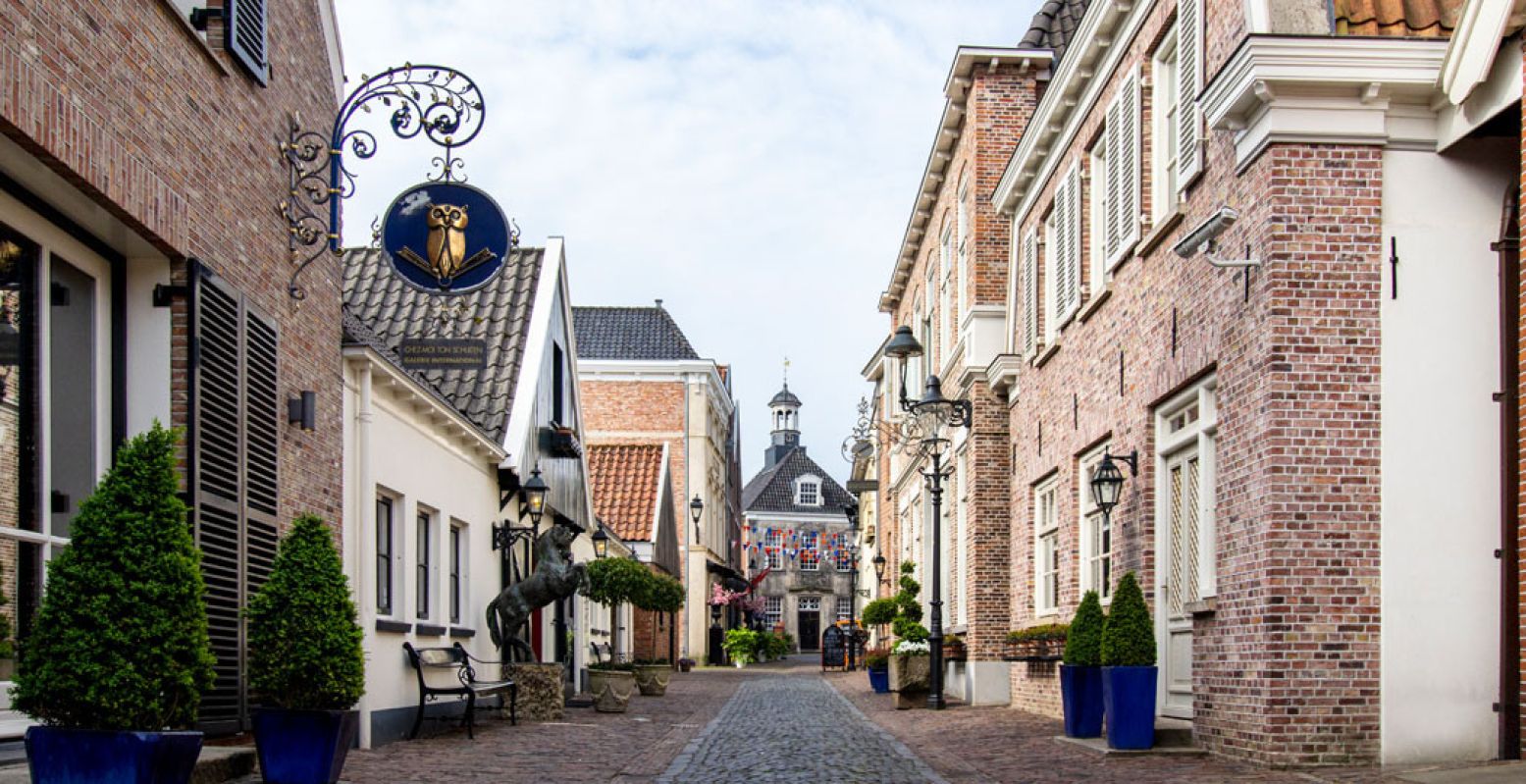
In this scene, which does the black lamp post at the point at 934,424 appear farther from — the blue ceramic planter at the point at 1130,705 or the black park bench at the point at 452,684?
the blue ceramic planter at the point at 1130,705

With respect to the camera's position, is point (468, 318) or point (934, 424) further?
point (934, 424)

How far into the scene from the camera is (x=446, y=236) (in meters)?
11.0

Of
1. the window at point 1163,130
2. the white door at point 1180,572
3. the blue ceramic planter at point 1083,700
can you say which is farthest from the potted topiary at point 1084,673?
the window at point 1163,130

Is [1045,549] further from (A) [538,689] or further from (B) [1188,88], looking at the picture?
(B) [1188,88]

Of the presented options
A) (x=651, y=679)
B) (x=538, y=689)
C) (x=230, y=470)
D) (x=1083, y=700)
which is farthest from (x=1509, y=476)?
(x=651, y=679)

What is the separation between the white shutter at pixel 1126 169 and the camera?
1367cm

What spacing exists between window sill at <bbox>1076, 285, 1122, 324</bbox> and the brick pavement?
3797 millimetres

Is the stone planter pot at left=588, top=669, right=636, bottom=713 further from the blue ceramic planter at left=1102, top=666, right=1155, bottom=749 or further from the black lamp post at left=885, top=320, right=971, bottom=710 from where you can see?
the blue ceramic planter at left=1102, top=666, right=1155, bottom=749

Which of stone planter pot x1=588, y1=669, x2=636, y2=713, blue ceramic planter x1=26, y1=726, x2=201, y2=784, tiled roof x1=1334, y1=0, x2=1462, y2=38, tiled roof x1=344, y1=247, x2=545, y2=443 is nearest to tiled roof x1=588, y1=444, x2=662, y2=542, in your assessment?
tiled roof x1=344, y1=247, x2=545, y2=443

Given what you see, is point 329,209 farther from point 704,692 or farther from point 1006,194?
point 704,692

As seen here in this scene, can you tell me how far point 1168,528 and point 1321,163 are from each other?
153 inches

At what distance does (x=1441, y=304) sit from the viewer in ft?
32.0

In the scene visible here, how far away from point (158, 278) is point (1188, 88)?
7.27 metres

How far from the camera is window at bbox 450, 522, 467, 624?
55.2 feet
